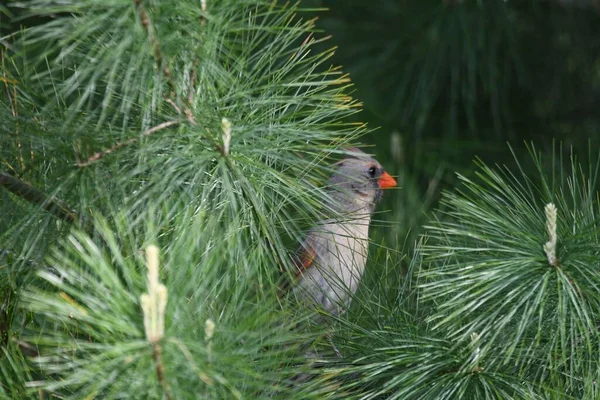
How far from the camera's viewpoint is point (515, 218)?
1812 mm

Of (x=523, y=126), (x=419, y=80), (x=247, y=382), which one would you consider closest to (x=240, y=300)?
(x=247, y=382)

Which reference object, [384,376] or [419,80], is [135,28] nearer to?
[384,376]

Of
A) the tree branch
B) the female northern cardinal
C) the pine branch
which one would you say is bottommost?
the female northern cardinal

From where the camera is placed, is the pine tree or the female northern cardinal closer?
the pine tree

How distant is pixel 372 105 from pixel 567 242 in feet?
6.79

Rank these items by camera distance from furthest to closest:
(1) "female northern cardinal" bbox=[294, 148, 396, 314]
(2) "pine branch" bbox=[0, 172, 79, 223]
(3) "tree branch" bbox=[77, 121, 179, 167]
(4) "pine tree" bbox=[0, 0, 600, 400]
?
(1) "female northern cardinal" bbox=[294, 148, 396, 314]
(2) "pine branch" bbox=[0, 172, 79, 223]
(3) "tree branch" bbox=[77, 121, 179, 167]
(4) "pine tree" bbox=[0, 0, 600, 400]

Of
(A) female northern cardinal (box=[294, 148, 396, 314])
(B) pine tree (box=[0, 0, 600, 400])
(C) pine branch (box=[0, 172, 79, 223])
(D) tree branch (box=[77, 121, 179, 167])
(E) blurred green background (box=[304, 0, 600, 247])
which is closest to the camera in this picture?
(B) pine tree (box=[0, 0, 600, 400])

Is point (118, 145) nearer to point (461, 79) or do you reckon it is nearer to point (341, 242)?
point (341, 242)

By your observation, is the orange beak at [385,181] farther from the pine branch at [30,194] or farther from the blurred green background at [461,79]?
the pine branch at [30,194]

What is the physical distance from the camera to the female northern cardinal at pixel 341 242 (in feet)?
6.69

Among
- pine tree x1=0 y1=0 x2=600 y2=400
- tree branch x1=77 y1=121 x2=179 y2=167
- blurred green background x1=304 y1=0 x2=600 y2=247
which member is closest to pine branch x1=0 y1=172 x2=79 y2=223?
pine tree x1=0 y1=0 x2=600 y2=400

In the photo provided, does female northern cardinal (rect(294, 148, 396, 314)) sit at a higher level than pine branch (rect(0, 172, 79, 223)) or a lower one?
lower

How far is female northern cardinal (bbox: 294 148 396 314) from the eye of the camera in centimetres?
204

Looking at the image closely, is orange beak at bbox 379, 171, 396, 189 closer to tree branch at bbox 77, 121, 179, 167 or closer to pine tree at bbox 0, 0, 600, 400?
pine tree at bbox 0, 0, 600, 400
